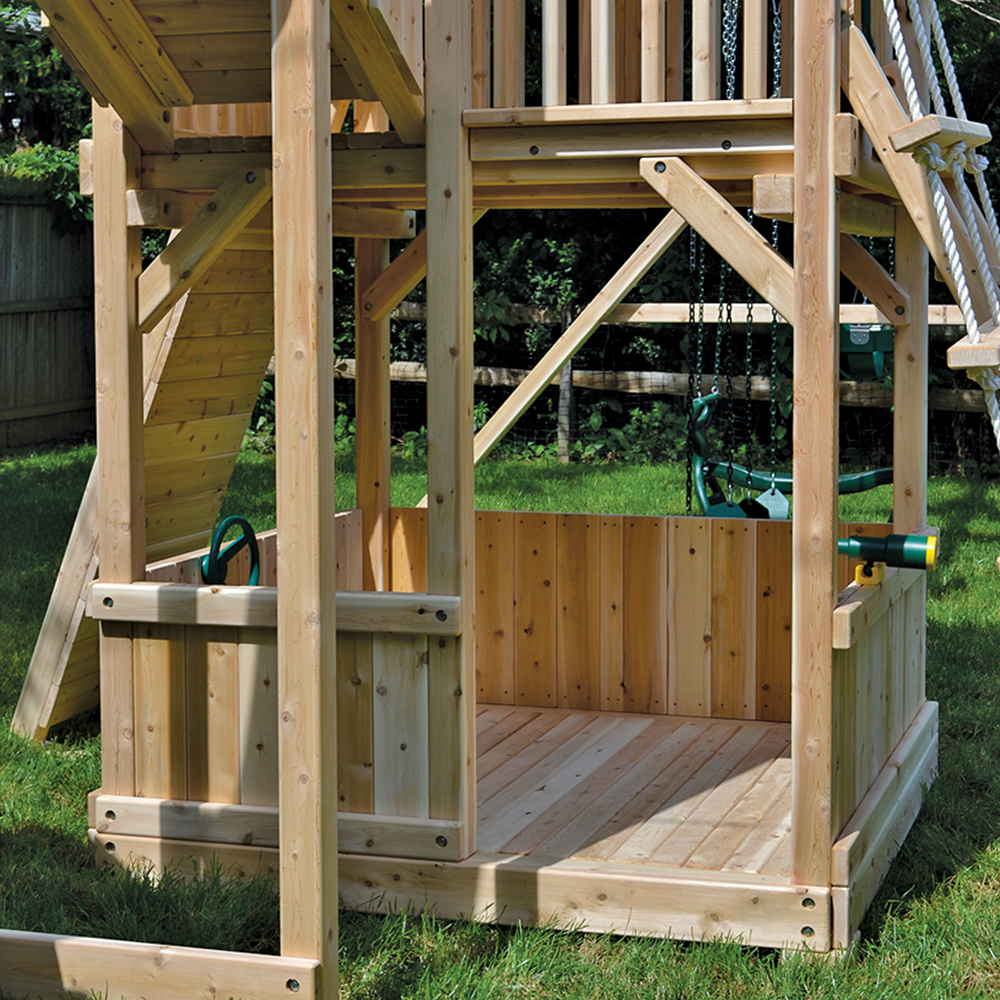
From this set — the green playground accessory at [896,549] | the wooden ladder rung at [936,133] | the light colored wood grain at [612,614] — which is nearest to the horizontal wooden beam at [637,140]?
the wooden ladder rung at [936,133]

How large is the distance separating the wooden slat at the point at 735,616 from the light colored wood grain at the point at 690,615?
0.10 ft

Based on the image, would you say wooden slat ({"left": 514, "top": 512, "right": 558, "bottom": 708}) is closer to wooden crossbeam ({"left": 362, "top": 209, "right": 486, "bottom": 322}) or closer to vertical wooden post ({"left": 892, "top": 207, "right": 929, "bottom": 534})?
wooden crossbeam ({"left": 362, "top": 209, "right": 486, "bottom": 322})

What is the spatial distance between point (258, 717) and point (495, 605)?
213 centimetres

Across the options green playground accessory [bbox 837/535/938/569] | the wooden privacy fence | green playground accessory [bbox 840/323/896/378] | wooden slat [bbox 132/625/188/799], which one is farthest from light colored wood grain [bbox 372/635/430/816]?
the wooden privacy fence

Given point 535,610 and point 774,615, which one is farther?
point 535,610

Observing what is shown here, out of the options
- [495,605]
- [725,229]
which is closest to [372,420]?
[495,605]

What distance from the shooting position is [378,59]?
3.78 metres

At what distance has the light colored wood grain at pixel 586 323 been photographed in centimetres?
618

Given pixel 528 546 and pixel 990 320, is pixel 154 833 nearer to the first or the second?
pixel 528 546

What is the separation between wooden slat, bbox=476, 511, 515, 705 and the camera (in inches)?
240

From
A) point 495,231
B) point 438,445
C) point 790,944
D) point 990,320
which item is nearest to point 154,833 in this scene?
point 438,445

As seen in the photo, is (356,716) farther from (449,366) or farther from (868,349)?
(868,349)

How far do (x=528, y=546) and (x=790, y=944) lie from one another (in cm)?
261

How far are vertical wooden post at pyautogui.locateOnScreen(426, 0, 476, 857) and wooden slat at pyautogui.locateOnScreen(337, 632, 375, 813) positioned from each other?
0.22m
